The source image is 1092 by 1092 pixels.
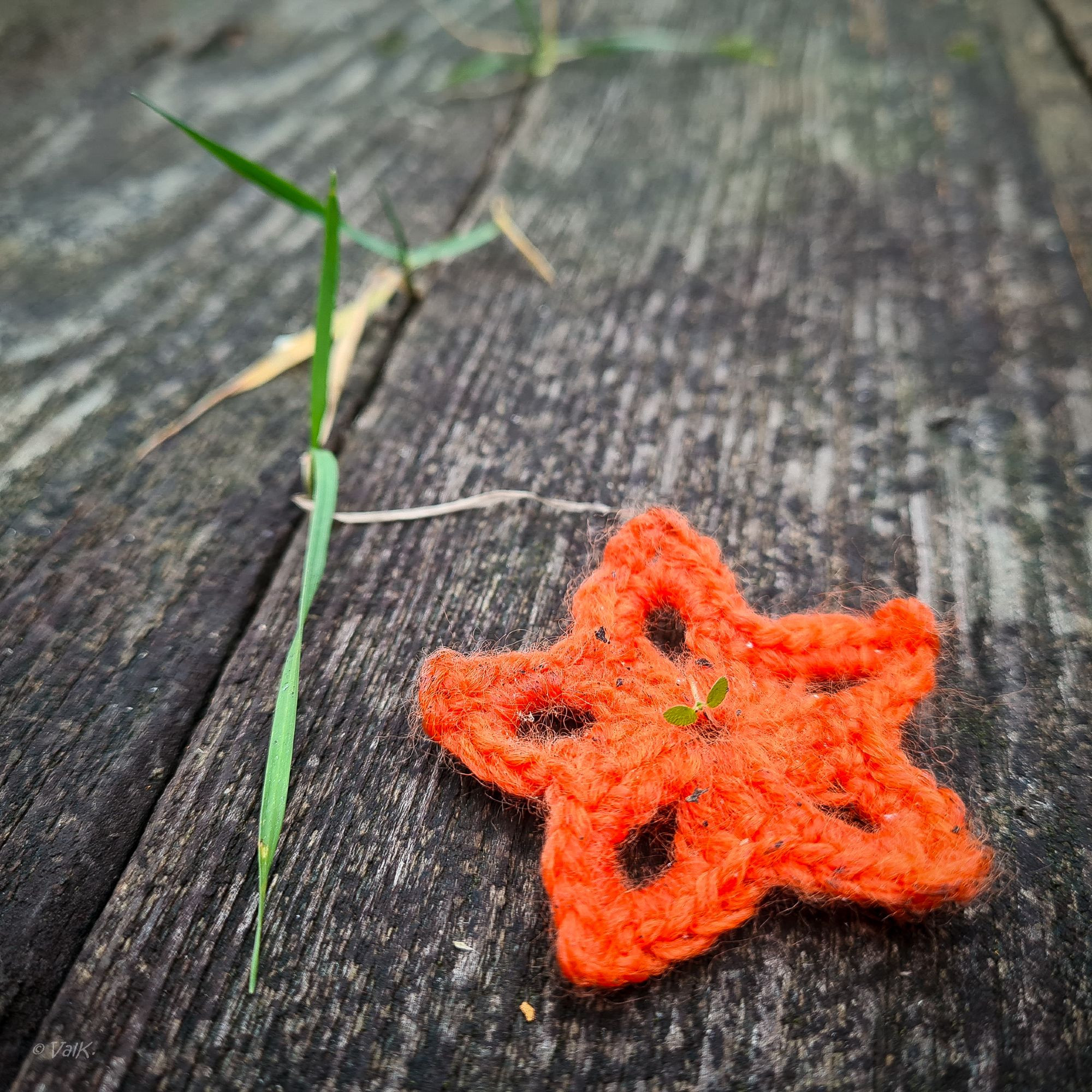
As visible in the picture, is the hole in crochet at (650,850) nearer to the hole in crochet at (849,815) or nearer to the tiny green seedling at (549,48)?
the hole in crochet at (849,815)

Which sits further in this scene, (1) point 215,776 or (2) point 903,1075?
(1) point 215,776

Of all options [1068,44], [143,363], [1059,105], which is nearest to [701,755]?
[143,363]

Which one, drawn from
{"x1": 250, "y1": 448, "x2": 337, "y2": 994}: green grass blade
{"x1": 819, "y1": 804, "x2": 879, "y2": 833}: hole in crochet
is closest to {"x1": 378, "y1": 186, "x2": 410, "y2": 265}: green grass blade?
{"x1": 250, "y1": 448, "x2": 337, "y2": 994}: green grass blade

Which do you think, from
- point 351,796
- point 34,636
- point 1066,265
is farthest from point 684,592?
point 1066,265

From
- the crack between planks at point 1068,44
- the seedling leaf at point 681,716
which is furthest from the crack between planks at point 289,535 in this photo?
the crack between planks at point 1068,44

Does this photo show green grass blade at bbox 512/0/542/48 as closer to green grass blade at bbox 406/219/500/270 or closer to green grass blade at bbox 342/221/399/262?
green grass blade at bbox 406/219/500/270

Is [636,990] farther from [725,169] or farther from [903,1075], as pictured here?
[725,169]
